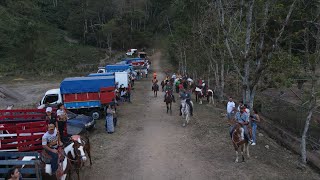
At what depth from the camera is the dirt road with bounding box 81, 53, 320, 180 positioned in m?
11.4

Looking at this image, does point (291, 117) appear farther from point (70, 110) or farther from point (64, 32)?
point (64, 32)

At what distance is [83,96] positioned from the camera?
20531 mm

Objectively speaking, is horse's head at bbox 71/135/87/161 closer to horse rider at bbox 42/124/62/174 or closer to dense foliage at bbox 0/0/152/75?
horse rider at bbox 42/124/62/174

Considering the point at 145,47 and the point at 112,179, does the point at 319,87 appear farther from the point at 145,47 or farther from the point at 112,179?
the point at 145,47

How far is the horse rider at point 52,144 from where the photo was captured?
9172 mm

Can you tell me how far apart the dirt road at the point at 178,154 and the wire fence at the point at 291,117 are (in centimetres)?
149

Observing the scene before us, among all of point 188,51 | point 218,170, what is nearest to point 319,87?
point 218,170

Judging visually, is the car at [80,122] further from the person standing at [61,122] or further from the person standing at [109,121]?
the person standing at [61,122]

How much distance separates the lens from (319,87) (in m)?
13.2

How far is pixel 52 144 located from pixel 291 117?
12535 millimetres

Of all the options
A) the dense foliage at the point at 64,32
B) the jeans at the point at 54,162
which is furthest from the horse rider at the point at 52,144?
the dense foliage at the point at 64,32

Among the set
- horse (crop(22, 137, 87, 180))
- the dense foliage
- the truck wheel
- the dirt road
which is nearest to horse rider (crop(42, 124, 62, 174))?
horse (crop(22, 137, 87, 180))

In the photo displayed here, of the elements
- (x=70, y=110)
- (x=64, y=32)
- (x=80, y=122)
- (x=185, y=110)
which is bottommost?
(x=70, y=110)

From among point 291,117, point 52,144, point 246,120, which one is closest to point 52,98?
point 52,144
